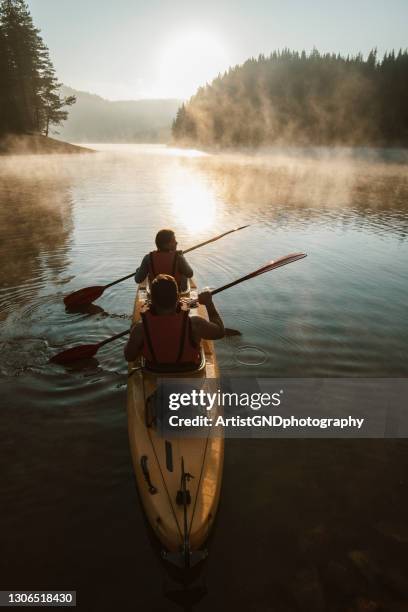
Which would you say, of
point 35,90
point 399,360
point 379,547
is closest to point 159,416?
point 379,547

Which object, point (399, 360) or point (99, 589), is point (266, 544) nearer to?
point (99, 589)

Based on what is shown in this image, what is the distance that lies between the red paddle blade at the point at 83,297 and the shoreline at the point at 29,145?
58212mm

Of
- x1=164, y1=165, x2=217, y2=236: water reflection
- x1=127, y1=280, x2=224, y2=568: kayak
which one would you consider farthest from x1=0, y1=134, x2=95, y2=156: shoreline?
x1=127, y1=280, x2=224, y2=568: kayak

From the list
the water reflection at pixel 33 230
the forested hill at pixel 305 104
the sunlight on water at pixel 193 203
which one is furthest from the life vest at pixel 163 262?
the forested hill at pixel 305 104

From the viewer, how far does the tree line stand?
60031mm

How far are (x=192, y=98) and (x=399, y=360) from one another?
6561 inches

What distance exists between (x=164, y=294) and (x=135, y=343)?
821mm

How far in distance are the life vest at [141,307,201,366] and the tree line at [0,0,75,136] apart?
220ft

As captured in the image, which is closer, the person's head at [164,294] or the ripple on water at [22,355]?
the person's head at [164,294]

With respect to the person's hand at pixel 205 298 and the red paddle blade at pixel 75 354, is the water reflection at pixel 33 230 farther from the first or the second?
the person's hand at pixel 205 298

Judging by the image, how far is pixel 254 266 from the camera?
14336 millimetres

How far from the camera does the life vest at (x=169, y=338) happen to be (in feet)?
15.1

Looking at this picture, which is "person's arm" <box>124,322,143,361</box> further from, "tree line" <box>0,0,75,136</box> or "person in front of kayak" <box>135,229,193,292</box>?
"tree line" <box>0,0,75,136</box>

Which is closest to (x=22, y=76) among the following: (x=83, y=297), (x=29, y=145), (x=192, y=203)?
(x=29, y=145)
